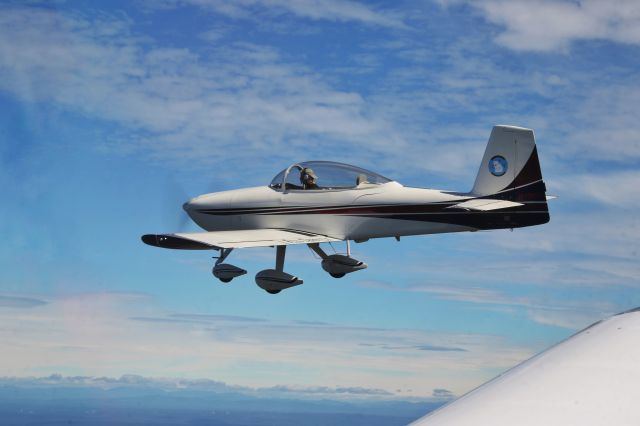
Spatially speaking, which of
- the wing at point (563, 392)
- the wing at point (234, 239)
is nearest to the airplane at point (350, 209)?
the wing at point (234, 239)

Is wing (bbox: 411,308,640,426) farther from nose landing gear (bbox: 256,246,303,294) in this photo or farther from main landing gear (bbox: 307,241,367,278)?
main landing gear (bbox: 307,241,367,278)

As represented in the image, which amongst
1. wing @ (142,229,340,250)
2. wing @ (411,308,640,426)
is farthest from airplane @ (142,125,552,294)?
wing @ (411,308,640,426)

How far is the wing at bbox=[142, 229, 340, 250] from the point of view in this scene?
63.3 feet

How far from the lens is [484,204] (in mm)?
19797

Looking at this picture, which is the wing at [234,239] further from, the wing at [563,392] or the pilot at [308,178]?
the wing at [563,392]

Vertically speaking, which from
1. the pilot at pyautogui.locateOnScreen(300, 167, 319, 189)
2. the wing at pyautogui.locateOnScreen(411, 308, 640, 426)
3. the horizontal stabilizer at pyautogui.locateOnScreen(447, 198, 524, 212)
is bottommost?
the wing at pyautogui.locateOnScreen(411, 308, 640, 426)

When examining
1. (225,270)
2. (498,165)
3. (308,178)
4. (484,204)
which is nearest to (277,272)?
(225,270)

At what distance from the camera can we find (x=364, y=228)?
21.6 m

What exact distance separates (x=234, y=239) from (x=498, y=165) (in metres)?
7.22

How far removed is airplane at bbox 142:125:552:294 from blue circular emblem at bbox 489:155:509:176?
0.08 feet

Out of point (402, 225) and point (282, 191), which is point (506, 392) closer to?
point (402, 225)

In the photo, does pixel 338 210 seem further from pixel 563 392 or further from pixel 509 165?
pixel 563 392

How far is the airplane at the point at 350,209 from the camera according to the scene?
19688mm

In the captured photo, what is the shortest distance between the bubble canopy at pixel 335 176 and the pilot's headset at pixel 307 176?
0.06 meters
